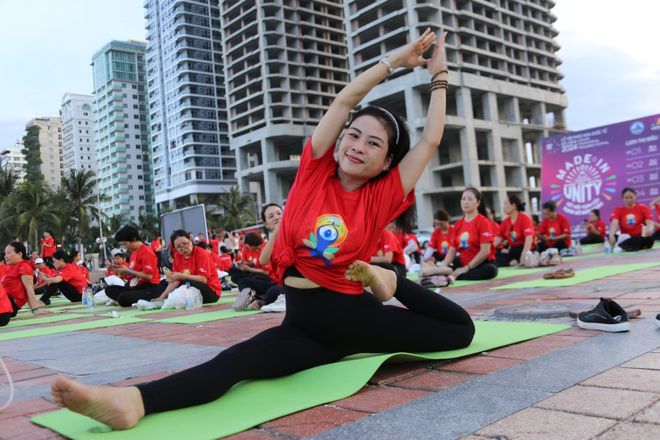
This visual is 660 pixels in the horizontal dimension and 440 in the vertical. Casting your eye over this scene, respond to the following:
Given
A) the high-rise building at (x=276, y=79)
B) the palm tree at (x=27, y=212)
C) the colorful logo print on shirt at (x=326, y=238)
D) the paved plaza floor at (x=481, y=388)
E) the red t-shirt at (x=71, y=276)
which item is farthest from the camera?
the high-rise building at (x=276, y=79)

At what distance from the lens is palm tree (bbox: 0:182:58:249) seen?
3444 cm

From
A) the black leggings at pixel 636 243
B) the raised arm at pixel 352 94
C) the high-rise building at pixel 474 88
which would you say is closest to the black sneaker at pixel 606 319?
the raised arm at pixel 352 94

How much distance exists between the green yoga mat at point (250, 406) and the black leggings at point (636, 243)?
29.6ft

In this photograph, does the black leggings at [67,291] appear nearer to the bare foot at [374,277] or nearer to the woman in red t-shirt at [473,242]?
the woman in red t-shirt at [473,242]

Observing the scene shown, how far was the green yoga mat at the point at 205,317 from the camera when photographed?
536 centimetres

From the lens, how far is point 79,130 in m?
109

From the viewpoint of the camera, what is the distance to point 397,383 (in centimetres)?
217

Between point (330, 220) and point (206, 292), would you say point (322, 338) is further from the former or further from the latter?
point (206, 292)

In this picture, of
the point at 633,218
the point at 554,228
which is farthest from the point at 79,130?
the point at 633,218

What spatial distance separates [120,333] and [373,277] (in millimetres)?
3445

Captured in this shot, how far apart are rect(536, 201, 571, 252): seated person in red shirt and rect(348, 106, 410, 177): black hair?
8613 millimetres

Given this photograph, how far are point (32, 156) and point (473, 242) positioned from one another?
67.3 metres

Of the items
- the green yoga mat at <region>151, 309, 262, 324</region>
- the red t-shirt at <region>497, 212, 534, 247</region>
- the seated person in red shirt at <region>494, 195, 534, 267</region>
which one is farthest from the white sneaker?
the red t-shirt at <region>497, 212, 534, 247</region>

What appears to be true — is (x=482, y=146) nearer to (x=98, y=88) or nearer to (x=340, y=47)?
(x=340, y=47)
